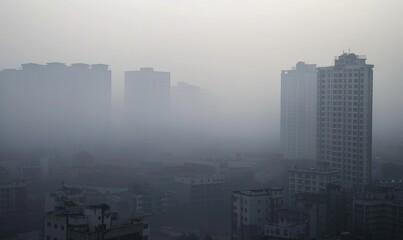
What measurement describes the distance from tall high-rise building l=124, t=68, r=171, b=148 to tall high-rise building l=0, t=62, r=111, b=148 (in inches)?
54.5

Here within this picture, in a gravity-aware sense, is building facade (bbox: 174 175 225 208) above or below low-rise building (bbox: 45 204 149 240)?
below

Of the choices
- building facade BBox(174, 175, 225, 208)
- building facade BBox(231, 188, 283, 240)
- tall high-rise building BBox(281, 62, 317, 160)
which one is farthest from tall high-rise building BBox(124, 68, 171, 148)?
building facade BBox(231, 188, 283, 240)

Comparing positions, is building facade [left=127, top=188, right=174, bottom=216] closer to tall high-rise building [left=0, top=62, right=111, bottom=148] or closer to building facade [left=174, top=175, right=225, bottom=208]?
building facade [left=174, top=175, right=225, bottom=208]

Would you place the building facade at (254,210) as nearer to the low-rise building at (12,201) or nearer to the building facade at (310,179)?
the building facade at (310,179)

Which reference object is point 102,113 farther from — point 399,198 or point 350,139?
point 399,198

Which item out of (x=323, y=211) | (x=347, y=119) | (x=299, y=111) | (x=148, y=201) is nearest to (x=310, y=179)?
(x=347, y=119)

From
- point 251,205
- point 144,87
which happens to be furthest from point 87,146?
point 251,205

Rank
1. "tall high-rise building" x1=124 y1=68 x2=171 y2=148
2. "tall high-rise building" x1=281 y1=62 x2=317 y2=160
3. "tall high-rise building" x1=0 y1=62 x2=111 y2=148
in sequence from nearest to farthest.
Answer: "tall high-rise building" x1=281 y1=62 x2=317 y2=160
"tall high-rise building" x1=0 y1=62 x2=111 y2=148
"tall high-rise building" x1=124 y1=68 x2=171 y2=148

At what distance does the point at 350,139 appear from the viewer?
7352 millimetres

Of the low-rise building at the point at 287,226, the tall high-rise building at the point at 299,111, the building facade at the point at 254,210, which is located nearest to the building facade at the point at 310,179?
the building facade at the point at 254,210

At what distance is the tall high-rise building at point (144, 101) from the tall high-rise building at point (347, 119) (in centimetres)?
780

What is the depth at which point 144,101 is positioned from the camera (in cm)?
1517

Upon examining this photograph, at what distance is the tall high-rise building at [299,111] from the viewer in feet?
33.7

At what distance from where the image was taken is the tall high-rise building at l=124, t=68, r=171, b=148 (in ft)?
49.2
